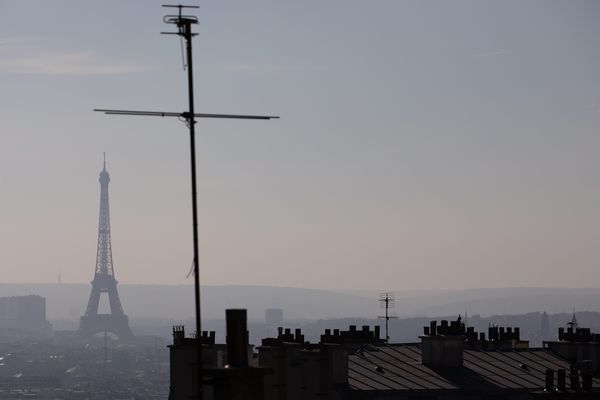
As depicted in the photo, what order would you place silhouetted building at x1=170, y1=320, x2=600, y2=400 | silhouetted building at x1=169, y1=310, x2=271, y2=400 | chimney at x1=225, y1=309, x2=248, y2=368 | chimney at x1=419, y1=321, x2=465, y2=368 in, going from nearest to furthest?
silhouetted building at x1=169, y1=310, x2=271, y2=400 < chimney at x1=225, y1=309, x2=248, y2=368 < silhouetted building at x1=170, y1=320, x2=600, y2=400 < chimney at x1=419, y1=321, x2=465, y2=368

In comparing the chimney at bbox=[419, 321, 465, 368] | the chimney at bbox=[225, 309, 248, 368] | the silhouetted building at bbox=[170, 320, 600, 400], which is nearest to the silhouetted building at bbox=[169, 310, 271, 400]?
the chimney at bbox=[225, 309, 248, 368]

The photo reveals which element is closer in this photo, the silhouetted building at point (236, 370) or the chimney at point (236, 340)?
the silhouetted building at point (236, 370)

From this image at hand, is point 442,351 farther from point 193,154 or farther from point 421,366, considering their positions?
point 193,154

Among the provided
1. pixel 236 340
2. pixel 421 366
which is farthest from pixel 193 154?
pixel 421 366

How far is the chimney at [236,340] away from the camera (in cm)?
2123

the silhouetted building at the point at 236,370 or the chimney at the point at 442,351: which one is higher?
the silhouetted building at the point at 236,370

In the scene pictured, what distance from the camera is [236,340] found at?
2153cm

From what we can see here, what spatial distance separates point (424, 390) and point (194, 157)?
30.5m

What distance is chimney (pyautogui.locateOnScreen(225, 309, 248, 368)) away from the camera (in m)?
21.2

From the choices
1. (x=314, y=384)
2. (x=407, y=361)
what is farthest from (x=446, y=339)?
(x=314, y=384)

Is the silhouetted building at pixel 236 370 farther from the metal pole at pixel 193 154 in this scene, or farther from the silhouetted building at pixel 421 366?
the silhouetted building at pixel 421 366

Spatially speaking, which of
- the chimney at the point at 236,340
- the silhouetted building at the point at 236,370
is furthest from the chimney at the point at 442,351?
the chimney at the point at 236,340

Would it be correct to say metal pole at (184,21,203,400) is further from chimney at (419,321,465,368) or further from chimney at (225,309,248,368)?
chimney at (419,321,465,368)

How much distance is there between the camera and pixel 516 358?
58562 millimetres
